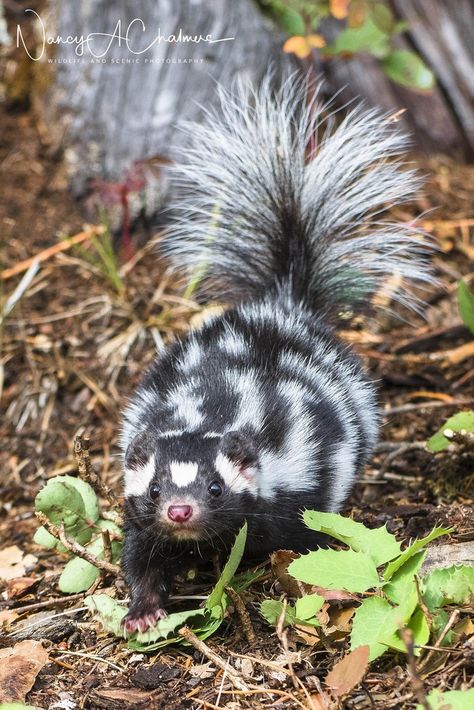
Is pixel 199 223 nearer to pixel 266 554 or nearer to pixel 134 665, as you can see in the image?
pixel 266 554

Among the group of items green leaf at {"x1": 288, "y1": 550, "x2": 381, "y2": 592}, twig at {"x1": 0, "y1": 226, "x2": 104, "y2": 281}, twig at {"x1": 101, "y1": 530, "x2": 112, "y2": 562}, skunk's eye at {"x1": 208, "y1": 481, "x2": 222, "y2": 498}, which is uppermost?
twig at {"x1": 0, "y1": 226, "x2": 104, "y2": 281}

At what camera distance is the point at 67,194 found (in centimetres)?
700

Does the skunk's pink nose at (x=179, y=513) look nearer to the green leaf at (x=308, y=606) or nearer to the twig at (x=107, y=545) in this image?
the green leaf at (x=308, y=606)

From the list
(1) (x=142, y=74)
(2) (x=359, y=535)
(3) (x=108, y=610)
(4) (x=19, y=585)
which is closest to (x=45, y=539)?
(4) (x=19, y=585)

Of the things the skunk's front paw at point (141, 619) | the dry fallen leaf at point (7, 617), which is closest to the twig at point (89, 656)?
the skunk's front paw at point (141, 619)

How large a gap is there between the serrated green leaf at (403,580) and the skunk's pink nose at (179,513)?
2.45ft

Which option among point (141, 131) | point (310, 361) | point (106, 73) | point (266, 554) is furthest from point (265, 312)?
point (106, 73)

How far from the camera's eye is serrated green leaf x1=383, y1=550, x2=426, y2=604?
10.7ft

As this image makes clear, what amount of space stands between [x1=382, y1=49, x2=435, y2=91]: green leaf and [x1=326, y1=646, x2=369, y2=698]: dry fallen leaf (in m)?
4.71

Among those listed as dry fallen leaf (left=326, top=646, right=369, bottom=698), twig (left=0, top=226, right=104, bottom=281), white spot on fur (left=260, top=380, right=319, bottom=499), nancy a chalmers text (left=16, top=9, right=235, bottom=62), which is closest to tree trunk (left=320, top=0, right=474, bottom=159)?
nancy a chalmers text (left=16, top=9, right=235, bottom=62)

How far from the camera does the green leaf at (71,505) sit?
4.18 metres

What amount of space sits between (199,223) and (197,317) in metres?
0.96

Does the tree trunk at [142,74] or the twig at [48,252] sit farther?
the tree trunk at [142,74]

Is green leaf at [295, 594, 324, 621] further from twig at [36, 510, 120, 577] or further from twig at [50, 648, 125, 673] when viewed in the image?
twig at [36, 510, 120, 577]
